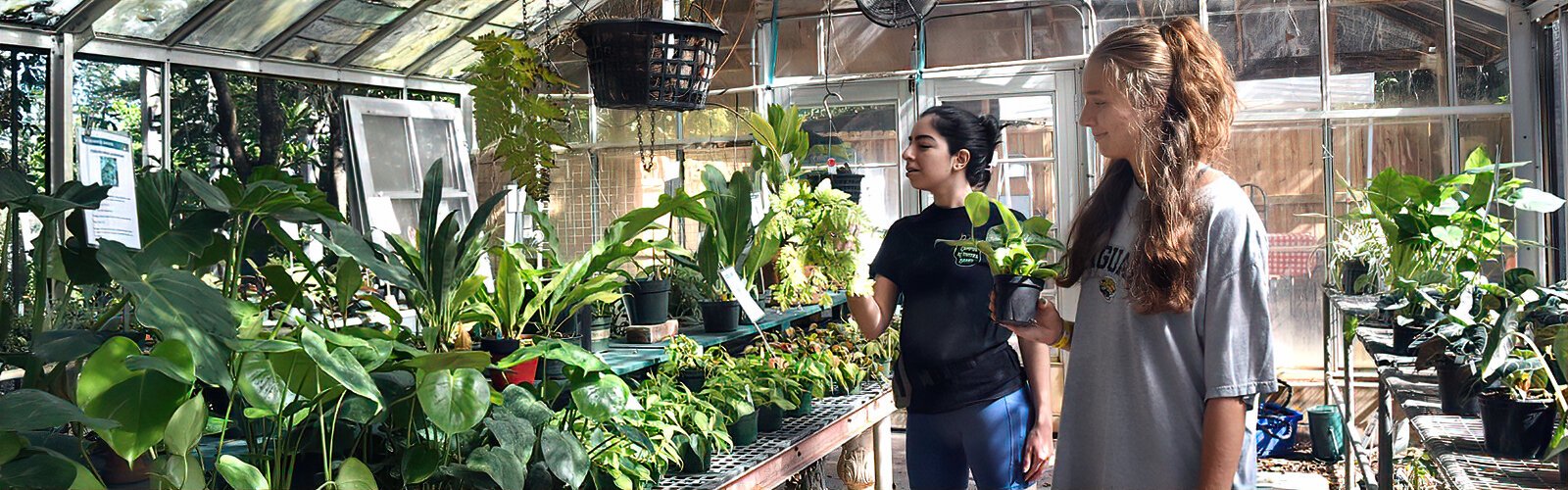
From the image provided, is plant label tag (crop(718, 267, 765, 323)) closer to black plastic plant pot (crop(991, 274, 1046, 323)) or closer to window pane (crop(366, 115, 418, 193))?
black plastic plant pot (crop(991, 274, 1046, 323))

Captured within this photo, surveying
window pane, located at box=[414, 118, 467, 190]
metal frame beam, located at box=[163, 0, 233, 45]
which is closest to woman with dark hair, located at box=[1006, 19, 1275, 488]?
metal frame beam, located at box=[163, 0, 233, 45]

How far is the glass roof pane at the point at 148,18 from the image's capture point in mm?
4492

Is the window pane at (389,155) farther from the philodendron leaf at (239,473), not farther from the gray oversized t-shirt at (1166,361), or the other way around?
the gray oversized t-shirt at (1166,361)

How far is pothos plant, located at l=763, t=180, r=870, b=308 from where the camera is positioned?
2.44 metres

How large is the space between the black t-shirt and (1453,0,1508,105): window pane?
3.94m

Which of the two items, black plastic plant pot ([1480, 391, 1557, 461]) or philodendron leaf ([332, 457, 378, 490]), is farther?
black plastic plant pot ([1480, 391, 1557, 461])

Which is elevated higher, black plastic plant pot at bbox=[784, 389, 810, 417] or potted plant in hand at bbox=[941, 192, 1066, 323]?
potted plant in hand at bbox=[941, 192, 1066, 323]

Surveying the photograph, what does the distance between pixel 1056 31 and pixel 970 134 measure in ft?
11.6

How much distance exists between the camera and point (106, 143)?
7.62ft

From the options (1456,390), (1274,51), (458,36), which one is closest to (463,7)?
(458,36)

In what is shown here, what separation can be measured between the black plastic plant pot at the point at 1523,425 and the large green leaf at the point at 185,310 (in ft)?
7.26

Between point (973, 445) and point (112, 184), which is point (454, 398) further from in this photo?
point (973, 445)

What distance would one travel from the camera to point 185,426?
5.28 feet

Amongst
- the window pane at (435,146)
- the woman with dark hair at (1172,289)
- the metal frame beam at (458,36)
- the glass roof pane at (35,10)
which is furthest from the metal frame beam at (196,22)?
the woman with dark hair at (1172,289)
